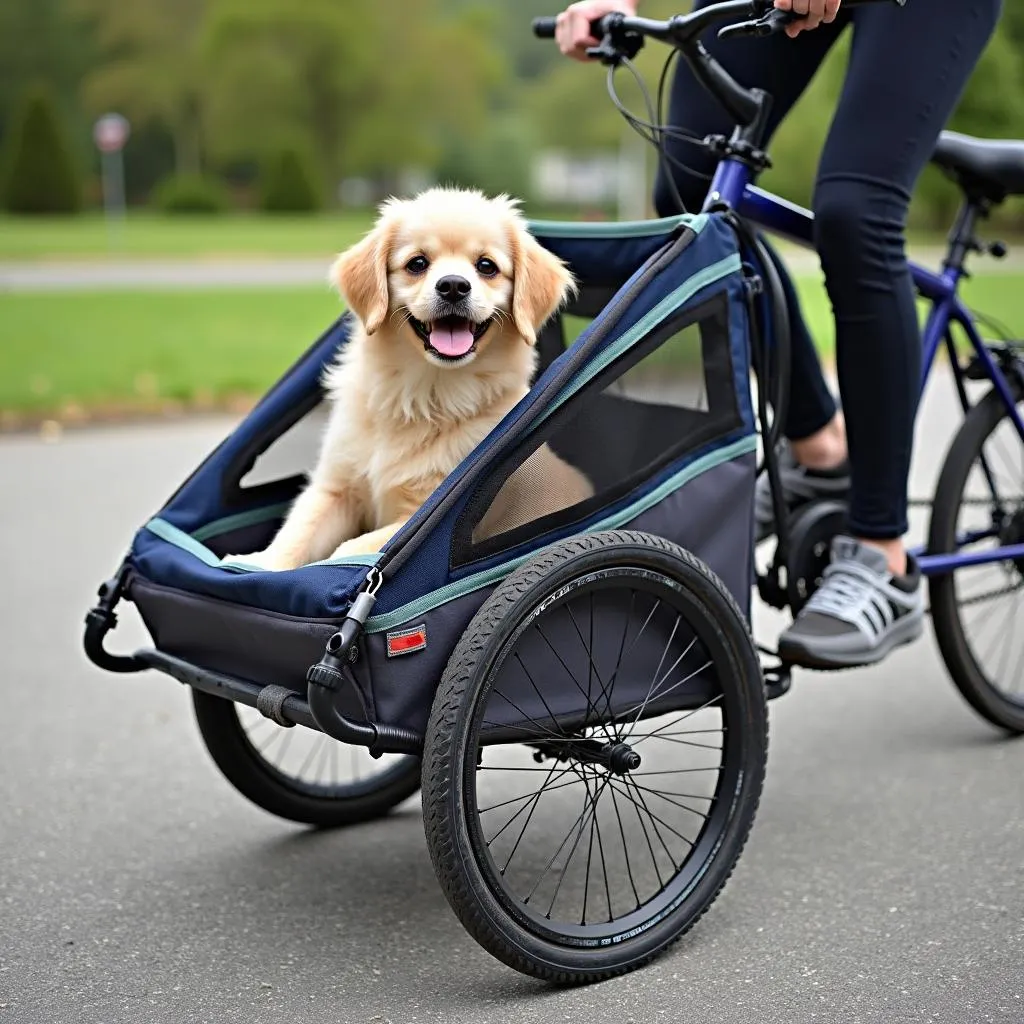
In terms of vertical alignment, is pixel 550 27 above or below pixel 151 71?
below

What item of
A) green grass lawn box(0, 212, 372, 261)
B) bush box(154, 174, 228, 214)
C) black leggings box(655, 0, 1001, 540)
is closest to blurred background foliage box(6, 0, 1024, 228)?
bush box(154, 174, 228, 214)

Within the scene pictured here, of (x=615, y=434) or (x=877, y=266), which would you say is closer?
(x=615, y=434)

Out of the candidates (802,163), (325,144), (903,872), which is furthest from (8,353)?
(325,144)

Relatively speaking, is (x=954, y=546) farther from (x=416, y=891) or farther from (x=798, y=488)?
(x=416, y=891)

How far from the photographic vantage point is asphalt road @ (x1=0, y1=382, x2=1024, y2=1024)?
8.05 feet

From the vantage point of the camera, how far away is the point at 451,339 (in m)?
2.61

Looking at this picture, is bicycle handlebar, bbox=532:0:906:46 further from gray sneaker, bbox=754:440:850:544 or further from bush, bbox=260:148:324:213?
bush, bbox=260:148:324:213

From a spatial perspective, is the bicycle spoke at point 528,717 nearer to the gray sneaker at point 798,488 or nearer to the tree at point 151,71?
the gray sneaker at point 798,488

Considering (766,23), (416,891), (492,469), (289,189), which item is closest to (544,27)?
(766,23)

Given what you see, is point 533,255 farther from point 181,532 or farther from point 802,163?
point 802,163

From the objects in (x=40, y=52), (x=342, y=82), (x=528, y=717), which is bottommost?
(x=528, y=717)

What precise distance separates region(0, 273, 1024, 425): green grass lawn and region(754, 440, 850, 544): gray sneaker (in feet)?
20.8

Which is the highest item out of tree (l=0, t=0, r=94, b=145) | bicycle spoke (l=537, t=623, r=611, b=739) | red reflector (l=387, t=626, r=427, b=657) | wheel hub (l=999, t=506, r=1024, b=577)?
tree (l=0, t=0, r=94, b=145)

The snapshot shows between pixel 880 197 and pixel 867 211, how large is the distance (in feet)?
0.14
